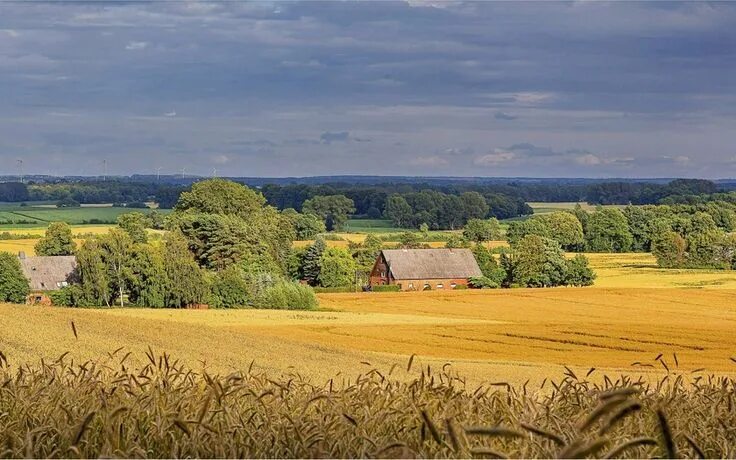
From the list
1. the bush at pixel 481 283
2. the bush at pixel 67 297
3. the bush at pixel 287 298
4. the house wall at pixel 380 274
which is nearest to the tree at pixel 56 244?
the bush at pixel 67 297

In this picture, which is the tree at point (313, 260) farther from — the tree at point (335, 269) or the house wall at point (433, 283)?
the house wall at point (433, 283)

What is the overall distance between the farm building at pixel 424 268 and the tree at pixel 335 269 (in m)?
2.80

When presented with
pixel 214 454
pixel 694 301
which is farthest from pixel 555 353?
pixel 214 454

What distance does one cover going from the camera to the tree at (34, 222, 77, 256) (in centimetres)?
8544

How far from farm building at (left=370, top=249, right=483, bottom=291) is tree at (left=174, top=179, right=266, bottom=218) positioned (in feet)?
40.5

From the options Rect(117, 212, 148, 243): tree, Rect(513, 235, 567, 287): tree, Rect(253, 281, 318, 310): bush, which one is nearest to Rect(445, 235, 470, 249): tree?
Rect(513, 235, 567, 287): tree

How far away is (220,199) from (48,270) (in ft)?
55.6

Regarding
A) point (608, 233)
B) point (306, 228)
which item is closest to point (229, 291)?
point (306, 228)

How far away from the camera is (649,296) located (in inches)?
2633

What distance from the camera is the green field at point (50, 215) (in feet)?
427

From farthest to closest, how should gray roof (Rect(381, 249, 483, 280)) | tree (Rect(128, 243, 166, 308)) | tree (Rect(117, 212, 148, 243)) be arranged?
gray roof (Rect(381, 249, 483, 280)), tree (Rect(117, 212, 148, 243)), tree (Rect(128, 243, 166, 308))

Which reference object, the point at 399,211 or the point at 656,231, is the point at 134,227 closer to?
the point at 656,231

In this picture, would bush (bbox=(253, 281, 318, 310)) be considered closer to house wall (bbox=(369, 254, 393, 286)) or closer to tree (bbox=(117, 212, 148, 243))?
tree (bbox=(117, 212, 148, 243))

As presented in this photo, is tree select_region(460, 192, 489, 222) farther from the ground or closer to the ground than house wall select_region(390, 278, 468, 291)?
farther from the ground
